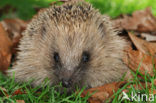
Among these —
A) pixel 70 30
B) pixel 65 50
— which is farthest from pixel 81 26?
pixel 65 50

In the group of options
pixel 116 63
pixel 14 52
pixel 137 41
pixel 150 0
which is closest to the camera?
pixel 116 63

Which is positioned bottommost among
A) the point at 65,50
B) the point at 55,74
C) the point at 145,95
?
the point at 145,95

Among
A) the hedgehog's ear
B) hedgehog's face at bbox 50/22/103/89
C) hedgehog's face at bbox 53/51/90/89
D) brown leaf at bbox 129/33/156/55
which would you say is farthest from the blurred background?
hedgehog's face at bbox 53/51/90/89

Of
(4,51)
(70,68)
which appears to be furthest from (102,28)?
(4,51)

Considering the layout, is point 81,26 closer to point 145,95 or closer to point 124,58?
point 124,58

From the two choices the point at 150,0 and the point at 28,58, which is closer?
the point at 28,58

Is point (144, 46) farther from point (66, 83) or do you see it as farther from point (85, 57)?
point (66, 83)

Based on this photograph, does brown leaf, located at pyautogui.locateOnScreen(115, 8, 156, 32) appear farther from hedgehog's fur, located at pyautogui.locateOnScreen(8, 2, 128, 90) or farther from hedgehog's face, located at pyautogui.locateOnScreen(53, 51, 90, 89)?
hedgehog's face, located at pyautogui.locateOnScreen(53, 51, 90, 89)
